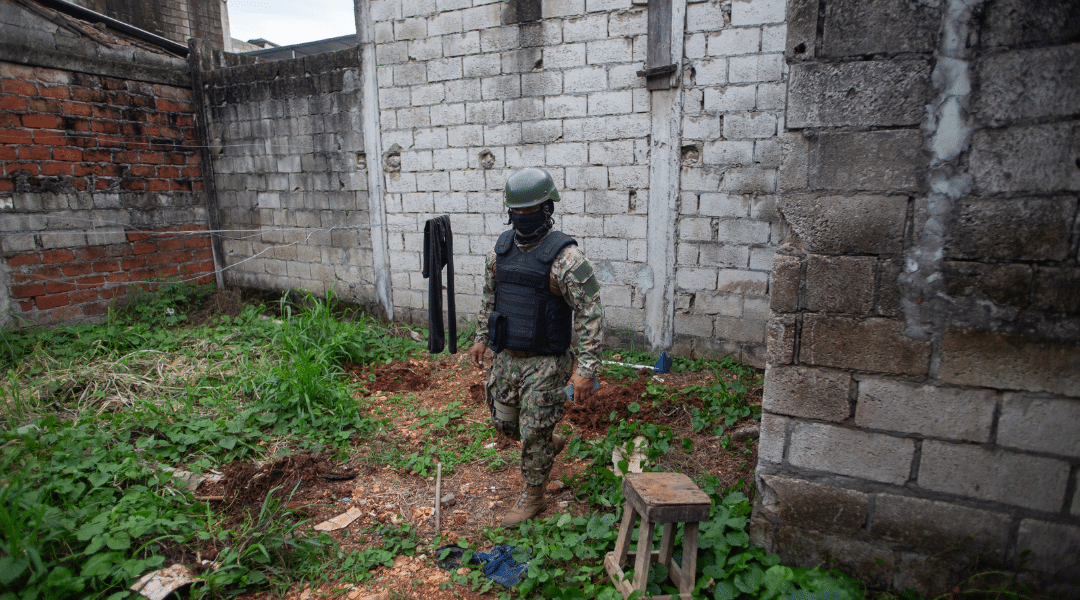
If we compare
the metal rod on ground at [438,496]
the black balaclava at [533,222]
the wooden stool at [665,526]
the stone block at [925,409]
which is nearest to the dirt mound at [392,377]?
the metal rod on ground at [438,496]

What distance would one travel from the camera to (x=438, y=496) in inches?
118

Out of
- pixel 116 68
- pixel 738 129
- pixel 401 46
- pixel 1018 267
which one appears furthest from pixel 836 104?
pixel 116 68

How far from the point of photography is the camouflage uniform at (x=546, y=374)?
2688 mm

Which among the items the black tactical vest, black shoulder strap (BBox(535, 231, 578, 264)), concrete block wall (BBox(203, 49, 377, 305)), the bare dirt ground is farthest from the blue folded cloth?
concrete block wall (BBox(203, 49, 377, 305))

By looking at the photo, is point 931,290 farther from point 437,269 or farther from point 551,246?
point 437,269

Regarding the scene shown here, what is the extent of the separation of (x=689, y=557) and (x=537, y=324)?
1253mm

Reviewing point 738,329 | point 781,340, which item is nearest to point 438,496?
point 781,340

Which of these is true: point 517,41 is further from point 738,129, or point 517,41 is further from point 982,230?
point 982,230

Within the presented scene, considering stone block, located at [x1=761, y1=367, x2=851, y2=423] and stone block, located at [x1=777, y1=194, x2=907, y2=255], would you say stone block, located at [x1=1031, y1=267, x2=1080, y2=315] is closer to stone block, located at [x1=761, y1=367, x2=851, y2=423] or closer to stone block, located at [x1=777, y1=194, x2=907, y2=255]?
stone block, located at [x1=777, y1=194, x2=907, y2=255]

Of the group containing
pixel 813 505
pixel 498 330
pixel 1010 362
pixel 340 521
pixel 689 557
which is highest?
pixel 1010 362

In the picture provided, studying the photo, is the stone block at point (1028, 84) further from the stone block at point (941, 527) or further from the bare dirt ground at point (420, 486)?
the bare dirt ground at point (420, 486)

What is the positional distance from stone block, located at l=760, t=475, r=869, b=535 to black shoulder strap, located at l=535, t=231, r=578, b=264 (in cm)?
139

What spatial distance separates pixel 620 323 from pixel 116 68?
252 inches

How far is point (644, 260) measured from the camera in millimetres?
4980
